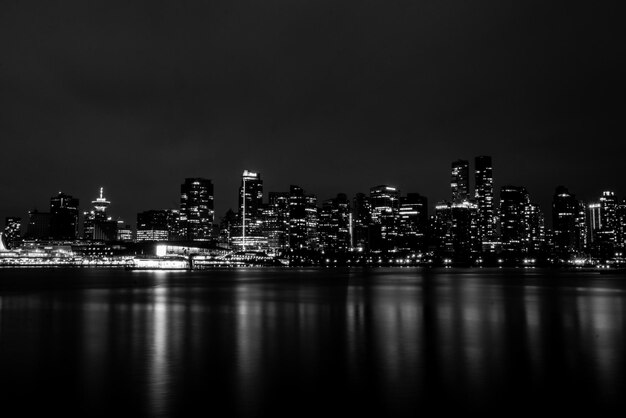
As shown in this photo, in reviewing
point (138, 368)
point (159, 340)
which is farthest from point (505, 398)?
point (159, 340)

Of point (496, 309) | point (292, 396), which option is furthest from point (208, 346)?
point (496, 309)

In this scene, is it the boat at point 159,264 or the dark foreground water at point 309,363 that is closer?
the dark foreground water at point 309,363

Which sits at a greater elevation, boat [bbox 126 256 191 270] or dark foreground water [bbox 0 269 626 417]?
boat [bbox 126 256 191 270]

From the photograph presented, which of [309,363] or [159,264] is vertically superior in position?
[159,264]

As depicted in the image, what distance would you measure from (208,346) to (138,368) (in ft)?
16.7

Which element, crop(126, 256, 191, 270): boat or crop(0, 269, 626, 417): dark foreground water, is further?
crop(126, 256, 191, 270): boat

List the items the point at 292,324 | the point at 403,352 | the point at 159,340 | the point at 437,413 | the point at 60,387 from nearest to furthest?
the point at 437,413 → the point at 60,387 → the point at 403,352 → the point at 159,340 → the point at 292,324

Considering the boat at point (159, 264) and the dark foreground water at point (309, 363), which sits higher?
the boat at point (159, 264)

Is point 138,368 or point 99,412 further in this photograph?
point 138,368

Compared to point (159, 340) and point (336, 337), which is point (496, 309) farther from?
point (159, 340)

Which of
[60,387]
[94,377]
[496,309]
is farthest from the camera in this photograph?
[496,309]

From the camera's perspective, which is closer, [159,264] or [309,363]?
[309,363]

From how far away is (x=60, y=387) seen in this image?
53.1 ft

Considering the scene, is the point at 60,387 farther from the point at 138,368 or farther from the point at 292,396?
the point at 292,396
